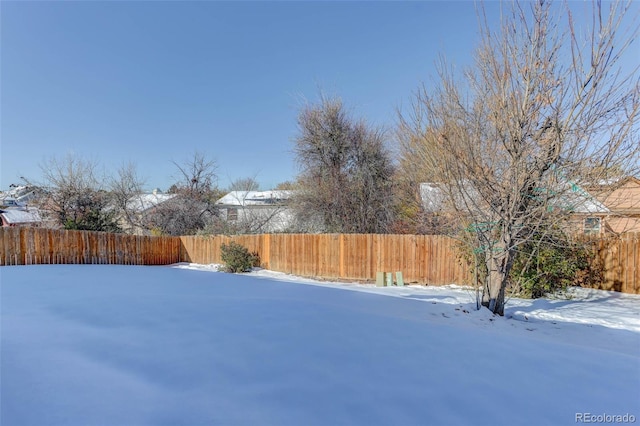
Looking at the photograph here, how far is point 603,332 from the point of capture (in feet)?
15.0

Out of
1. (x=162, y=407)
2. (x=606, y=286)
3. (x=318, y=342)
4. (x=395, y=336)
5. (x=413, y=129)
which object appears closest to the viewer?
(x=162, y=407)

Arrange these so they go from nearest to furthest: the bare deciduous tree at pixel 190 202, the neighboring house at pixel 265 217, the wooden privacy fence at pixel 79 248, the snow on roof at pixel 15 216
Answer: the wooden privacy fence at pixel 79 248
the neighboring house at pixel 265 217
the bare deciduous tree at pixel 190 202
the snow on roof at pixel 15 216

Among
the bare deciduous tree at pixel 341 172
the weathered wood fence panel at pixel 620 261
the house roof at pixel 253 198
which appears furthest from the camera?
the house roof at pixel 253 198

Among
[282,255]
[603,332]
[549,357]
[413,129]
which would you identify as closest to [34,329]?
[549,357]

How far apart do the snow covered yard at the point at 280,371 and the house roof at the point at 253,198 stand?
13294mm

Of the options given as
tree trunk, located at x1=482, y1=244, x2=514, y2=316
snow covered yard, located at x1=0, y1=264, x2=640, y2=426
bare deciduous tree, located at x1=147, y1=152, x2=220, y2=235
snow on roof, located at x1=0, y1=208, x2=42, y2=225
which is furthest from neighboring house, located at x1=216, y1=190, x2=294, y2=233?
snow covered yard, located at x1=0, y1=264, x2=640, y2=426

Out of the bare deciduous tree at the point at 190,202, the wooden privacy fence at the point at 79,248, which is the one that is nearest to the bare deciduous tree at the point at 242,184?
the bare deciduous tree at the point at 190,202

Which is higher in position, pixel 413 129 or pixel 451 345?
pixel 413 129

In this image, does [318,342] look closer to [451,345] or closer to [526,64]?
[451,345]

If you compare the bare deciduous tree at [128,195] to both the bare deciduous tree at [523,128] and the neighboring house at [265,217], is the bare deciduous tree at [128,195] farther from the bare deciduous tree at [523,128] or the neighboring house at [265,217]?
the bare deciduous tree at [523,128]

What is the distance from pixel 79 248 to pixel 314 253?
761 centimetres

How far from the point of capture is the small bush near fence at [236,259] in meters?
11.4

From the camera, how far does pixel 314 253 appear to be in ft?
37.4

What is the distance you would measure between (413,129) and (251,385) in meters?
4.60
